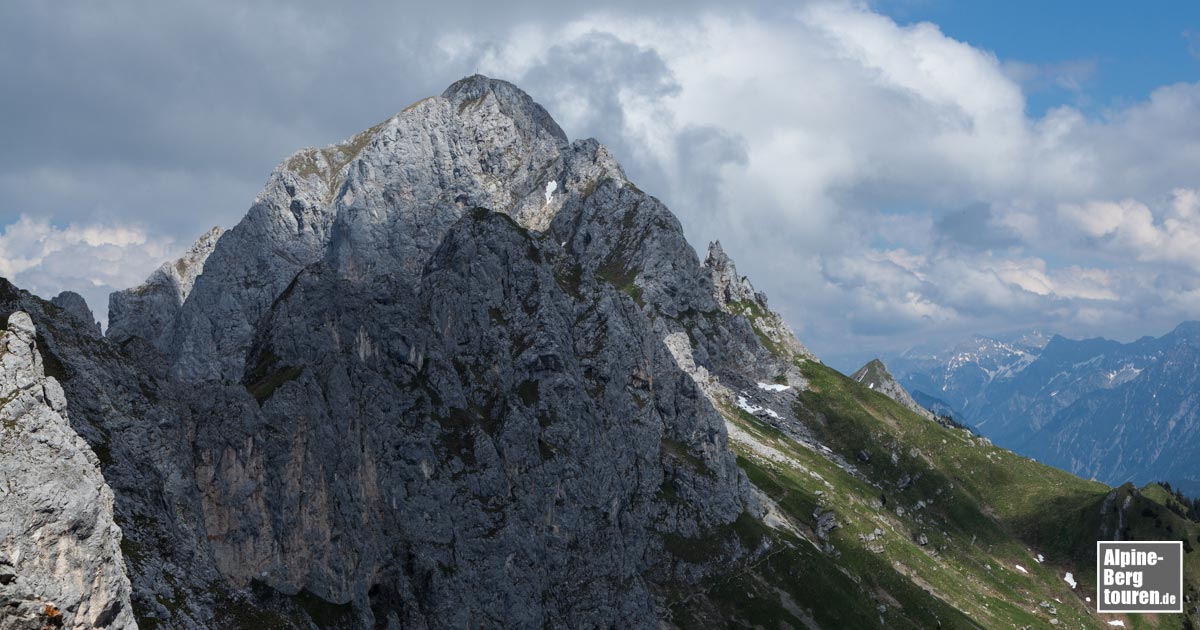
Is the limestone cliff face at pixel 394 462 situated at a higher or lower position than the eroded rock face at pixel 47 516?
higher

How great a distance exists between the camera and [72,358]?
314 ft

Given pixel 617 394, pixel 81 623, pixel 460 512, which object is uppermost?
pixel 617 394

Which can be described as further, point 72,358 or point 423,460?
point 423,460

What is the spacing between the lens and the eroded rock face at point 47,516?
2527 inches

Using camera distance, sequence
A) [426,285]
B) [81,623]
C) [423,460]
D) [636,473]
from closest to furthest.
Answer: [81,623], [423,460], [426,285], [636,473]

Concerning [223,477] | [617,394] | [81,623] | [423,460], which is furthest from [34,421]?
[617,394]

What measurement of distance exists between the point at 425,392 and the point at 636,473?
193 feet

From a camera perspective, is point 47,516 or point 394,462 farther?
point 394,462

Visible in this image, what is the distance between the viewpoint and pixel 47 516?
66.8m

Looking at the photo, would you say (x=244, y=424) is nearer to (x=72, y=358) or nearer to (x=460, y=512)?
(x=72, y=358)

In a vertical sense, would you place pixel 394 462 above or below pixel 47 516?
above

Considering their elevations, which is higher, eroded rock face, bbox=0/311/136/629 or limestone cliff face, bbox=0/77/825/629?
limestone cliff face, bbox=0/77/825/629

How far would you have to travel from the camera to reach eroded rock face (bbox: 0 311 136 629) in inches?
2527

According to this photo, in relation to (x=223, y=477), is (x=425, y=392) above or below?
above
